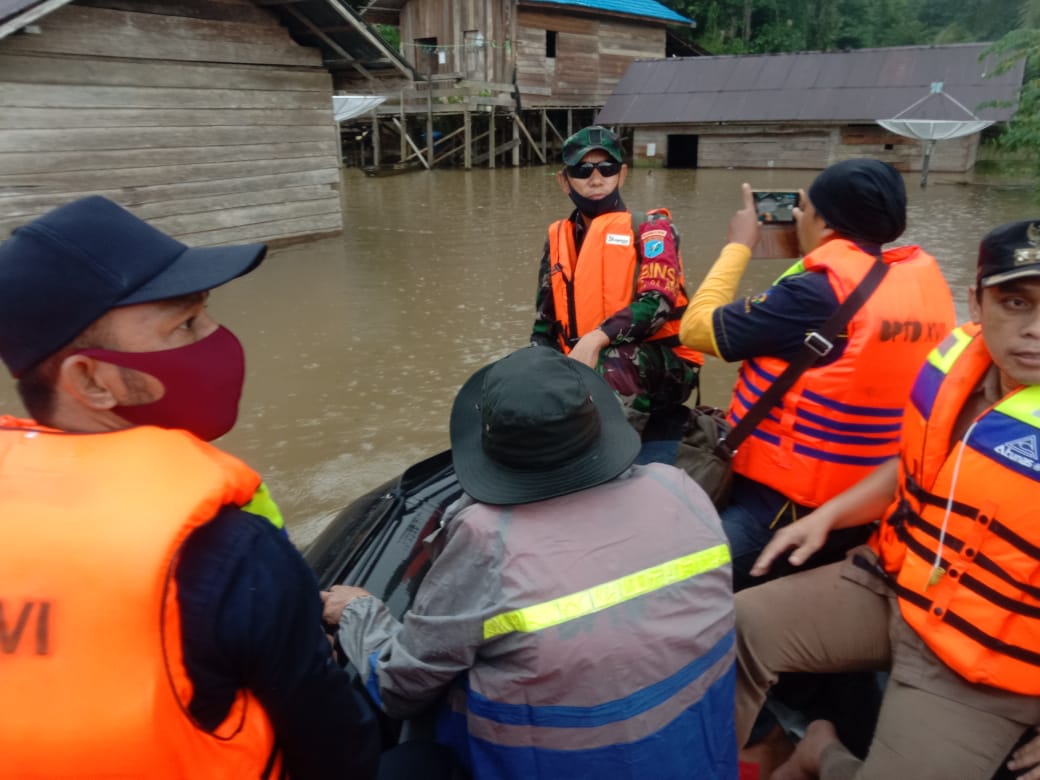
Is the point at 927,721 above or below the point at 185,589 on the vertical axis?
below

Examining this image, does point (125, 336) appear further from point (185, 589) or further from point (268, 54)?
point (268, 54)

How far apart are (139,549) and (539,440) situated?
0.73 meters

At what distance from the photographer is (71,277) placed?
44.7 inches

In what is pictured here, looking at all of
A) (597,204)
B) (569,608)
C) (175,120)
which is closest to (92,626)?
(569,608)

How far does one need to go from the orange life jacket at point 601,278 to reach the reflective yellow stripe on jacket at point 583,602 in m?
1.69

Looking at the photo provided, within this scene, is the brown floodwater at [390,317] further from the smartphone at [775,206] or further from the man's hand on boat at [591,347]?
the smartphone at [775,206]

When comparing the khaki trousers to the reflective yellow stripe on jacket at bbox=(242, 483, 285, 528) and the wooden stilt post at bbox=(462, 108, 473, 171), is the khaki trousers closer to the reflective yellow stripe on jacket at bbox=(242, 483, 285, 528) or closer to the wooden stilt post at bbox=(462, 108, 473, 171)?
the reflective yellow stripe on jacket at bbox=(242, 483, 285, 528)

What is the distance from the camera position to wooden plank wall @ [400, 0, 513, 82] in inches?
841

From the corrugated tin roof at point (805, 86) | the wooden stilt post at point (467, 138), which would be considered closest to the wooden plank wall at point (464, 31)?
the wooden stilt post at point (467, 138)

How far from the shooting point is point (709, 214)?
13414 millimetres

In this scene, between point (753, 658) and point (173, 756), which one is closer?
point (173, 756)

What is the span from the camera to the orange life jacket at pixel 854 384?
2002mm

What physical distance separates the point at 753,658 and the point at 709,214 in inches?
491

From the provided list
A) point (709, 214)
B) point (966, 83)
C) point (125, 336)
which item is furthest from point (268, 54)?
point (966, 83)
